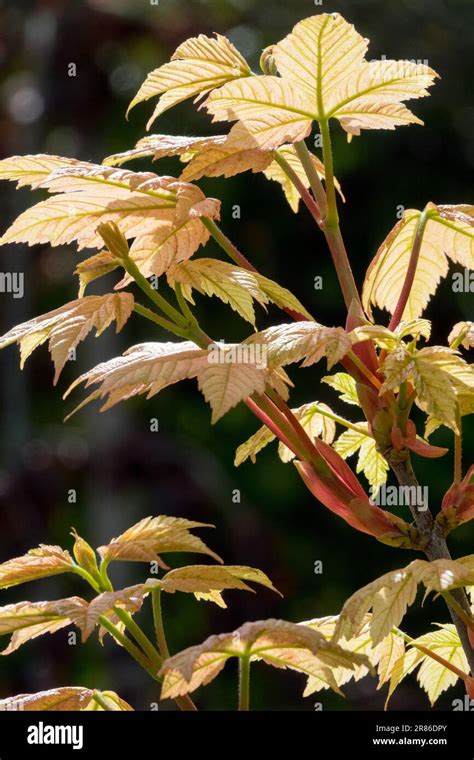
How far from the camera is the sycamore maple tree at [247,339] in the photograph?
0.60 m

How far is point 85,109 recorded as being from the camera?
293 centimetres

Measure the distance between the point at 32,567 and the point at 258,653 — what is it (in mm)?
152

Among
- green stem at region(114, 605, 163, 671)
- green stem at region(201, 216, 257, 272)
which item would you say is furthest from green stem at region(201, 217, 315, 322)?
green stem at region(114, 605, 163, 671)

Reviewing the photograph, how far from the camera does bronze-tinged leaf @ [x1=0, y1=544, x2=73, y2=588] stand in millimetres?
646

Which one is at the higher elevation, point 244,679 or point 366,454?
point 366,454

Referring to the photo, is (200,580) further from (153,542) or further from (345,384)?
(345,384)

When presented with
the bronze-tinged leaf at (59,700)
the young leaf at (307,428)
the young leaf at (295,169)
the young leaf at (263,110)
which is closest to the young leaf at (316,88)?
the young leaf at (263,110)

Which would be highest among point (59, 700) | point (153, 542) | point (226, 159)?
point (226, 159)

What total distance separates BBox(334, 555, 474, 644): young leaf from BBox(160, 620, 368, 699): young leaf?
1 cm

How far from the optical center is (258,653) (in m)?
0.61

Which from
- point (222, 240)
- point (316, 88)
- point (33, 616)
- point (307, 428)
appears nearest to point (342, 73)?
point (316, 88)

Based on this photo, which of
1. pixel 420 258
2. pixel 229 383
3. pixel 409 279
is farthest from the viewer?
pixel 420 258

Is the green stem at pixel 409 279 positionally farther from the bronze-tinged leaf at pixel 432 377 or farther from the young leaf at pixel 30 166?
the young leaf at pixel 30 166

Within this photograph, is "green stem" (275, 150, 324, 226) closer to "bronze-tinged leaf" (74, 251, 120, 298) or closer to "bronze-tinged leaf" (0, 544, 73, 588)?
"bronze-tinged leaf" (74, 251, 120, 298)
